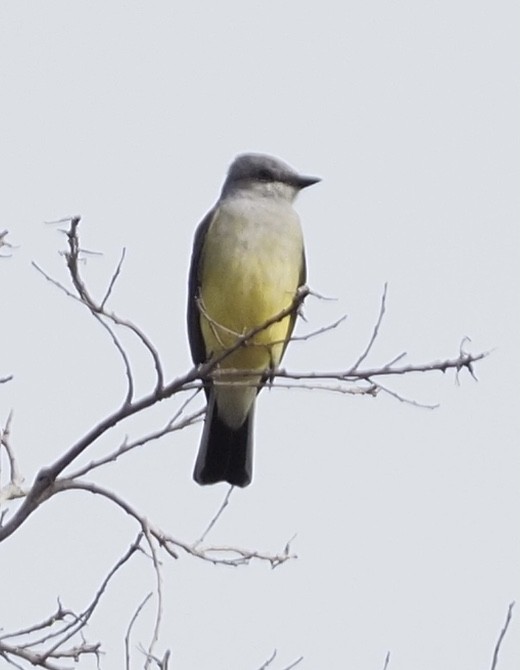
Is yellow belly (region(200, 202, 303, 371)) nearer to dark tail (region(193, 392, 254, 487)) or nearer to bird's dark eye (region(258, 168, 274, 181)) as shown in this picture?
bird's dark eye (region(258, 168, 274, 181))

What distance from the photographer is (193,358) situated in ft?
27.5

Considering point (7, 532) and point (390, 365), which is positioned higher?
point (390, 365)

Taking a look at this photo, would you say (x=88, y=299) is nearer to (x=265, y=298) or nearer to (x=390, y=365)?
(x=390, y=365)

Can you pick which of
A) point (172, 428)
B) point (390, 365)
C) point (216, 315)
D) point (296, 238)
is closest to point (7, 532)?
point (172, 428)

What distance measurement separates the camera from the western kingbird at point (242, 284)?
7.83 meters

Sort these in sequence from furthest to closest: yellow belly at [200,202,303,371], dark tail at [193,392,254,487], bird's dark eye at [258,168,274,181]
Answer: bird's dark eye at [258,168,274,181] → dark tail at [193,392,254,487] → yellow belly at [200,202,303,371]

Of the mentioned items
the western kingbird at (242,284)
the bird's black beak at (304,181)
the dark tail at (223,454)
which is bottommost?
the dark tail at (223,454)

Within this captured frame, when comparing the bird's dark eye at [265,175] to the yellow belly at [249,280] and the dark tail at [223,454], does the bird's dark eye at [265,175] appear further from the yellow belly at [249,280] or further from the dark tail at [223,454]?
the dark tail at [223,454]

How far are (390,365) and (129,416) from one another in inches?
42.4

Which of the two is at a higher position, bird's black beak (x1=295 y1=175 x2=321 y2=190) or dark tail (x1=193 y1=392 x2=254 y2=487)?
bird's black beak (x1=295 y1=175 x2=321 y2=190)

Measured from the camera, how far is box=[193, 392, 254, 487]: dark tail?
862cm

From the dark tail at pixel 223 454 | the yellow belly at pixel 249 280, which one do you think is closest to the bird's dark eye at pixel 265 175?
the yellow belly at pixel 249 280

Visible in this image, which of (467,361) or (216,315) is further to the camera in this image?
(216,315)

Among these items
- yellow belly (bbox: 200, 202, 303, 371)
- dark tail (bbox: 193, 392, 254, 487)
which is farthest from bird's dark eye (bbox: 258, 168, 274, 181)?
dark tail (bbox: 193, 392, 254, 487)
